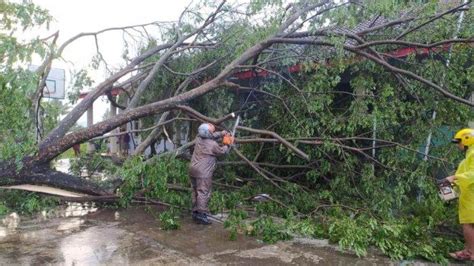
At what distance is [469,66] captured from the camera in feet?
20.1

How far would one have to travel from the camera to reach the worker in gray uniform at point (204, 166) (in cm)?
578

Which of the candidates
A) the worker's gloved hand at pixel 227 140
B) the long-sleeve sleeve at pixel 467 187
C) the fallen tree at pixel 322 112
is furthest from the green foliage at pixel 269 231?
the long-sleeve sleeve at pixel 467 187

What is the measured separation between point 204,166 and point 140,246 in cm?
145

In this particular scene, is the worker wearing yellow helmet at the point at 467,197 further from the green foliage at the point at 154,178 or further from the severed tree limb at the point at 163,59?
the severed tree limb at the point at 163,59

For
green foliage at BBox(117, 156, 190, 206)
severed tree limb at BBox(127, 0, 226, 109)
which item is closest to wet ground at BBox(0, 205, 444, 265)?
green foliage at BBox(117, 156, 190, 206)

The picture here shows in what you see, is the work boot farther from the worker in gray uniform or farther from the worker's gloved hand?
the worker's gloved hand

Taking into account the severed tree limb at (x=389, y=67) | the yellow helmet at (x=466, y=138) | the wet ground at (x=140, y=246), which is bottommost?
the wet ground at (x=140, y=246)

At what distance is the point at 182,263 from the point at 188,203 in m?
2.25

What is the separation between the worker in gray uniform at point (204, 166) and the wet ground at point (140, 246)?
0.22 metres

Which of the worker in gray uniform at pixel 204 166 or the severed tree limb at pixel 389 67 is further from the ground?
the severed tree limb at pixel 389 67

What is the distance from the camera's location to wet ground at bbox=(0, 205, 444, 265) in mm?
4348

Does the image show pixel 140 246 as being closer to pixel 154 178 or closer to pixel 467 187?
pixel 154 178

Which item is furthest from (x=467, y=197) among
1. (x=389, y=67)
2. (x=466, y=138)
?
(x=389, y=67)

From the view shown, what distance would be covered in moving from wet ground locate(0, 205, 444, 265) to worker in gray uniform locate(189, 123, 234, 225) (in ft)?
0.71
